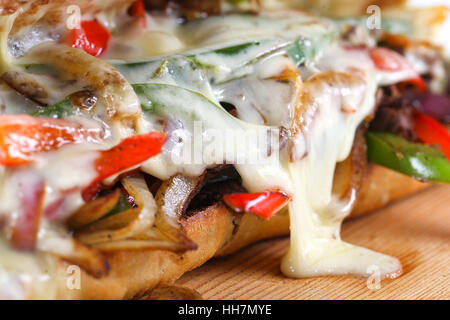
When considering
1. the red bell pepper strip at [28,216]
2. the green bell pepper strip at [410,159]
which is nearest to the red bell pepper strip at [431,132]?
Answer: the green bell pepper strip at [410,159]

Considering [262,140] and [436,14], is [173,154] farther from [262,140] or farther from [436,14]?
[436,14]

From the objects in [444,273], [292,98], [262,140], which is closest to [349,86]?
[292,98]

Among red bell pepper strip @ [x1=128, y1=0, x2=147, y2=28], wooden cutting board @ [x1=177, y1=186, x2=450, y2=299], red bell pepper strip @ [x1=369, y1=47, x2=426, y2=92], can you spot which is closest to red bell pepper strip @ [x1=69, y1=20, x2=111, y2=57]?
red bell pepper strip @ [x1=128, y1=0, x2=147, y2=28]

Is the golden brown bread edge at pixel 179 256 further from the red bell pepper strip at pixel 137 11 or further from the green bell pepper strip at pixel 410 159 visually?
the red bell pepper strip at pixel 137 11

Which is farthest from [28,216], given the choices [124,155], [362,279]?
[362,279]

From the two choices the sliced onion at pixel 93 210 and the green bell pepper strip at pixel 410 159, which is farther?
the green bell pepper strip at pixel 410 159

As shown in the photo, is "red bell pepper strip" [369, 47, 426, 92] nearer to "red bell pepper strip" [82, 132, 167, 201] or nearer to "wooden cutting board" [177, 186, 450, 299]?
"wooden cutting board" [177, 186, 450, 299]
